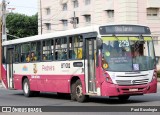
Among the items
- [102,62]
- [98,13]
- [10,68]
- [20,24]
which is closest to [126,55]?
[102,62]

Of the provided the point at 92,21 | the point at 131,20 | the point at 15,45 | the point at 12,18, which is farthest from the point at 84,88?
the point at 12,18

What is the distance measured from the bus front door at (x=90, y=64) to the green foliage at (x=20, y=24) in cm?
7389

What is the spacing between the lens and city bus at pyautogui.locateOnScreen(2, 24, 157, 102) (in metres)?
17.6

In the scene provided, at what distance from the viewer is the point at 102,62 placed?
17.8m

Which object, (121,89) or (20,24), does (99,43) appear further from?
(20,24)

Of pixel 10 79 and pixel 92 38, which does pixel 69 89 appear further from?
pixel 10 79

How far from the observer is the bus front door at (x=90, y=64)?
724 inches

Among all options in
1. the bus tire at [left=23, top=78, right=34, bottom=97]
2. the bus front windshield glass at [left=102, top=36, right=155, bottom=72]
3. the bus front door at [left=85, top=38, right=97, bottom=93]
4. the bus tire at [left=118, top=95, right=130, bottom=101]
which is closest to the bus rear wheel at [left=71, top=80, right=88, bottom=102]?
the bus front door at [left=85, top=38, right=97, bottom=93]

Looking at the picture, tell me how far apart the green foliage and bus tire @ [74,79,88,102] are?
73124mm

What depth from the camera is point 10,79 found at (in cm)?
A: 2658

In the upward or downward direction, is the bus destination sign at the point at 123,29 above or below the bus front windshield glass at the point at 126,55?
above

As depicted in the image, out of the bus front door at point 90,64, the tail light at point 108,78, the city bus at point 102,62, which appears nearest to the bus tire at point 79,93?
the city bus at point 102,62

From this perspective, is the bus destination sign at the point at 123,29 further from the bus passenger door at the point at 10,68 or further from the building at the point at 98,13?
the building at the point at 98,13

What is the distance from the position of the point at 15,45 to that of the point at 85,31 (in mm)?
7824
